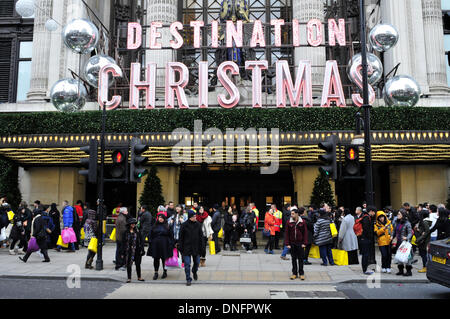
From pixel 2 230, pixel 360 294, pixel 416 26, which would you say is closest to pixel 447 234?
pixel 360 294

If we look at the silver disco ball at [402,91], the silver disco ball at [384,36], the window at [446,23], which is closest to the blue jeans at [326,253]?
the silver disco ball at [402,91]

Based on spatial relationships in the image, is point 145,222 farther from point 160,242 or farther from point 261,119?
point 261,119

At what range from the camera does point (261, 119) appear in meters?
19.3

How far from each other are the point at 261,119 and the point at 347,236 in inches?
322

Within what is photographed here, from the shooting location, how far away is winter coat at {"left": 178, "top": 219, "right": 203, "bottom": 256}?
9922mm

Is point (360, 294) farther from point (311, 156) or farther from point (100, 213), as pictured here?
point (311, 156)

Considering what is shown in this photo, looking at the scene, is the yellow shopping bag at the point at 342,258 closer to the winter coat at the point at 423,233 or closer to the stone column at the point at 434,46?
the winter coat at the point at 423,233

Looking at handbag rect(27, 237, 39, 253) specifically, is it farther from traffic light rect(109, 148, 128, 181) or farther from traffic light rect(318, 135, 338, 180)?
traffic light rect(318, 135, 338, 180)

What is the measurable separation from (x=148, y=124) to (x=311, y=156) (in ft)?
27.2

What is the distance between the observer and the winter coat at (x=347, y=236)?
12461 mm

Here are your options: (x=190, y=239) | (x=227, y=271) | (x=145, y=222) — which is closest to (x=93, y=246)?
(x=145, y=222)

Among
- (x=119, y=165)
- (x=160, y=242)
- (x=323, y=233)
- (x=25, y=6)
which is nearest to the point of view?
(x=160, y=242)

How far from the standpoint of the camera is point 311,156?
21.0 m

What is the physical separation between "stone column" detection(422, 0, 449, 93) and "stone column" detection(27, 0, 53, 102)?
22.8 metres
